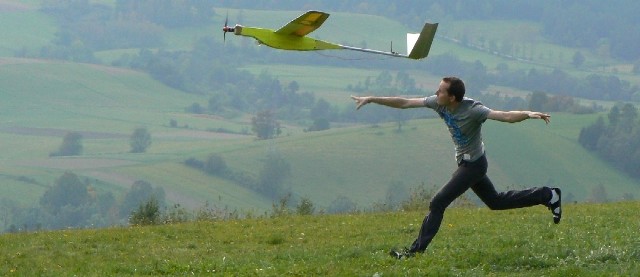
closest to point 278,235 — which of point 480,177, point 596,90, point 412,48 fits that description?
point 412,48

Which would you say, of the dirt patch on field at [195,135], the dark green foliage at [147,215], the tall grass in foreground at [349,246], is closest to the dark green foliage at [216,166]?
the dirt patch on field at [195,135]

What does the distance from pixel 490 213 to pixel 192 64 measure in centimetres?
12910

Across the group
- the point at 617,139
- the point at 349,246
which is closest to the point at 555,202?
the point at 349,246

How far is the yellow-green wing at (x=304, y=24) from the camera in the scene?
45.2 feet

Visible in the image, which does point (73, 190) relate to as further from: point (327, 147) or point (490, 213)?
point (490, 213)

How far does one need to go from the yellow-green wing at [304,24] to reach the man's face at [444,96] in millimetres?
2368

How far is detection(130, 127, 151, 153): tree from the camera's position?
97400 millimetres

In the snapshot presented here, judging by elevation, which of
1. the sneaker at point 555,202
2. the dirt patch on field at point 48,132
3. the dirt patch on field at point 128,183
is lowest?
the dirt patch on field at point 48,132

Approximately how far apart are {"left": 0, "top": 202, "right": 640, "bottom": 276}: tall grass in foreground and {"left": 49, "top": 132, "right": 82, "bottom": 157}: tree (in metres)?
79.8

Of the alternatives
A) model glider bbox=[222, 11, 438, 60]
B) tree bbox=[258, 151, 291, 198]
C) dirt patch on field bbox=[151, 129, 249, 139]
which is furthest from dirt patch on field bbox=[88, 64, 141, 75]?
model glider bbox=[222, 11, 438, 60]

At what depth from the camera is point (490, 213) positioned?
18.6m

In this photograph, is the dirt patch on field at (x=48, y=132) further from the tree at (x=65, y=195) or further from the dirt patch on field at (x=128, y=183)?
the tree at (x=65, y=195)

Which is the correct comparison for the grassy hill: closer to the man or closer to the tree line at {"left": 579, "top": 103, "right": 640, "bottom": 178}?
the tree line at {"left": 579, "top": 103, "right": 640, "bottom": 178}

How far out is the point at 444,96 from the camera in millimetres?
11914
